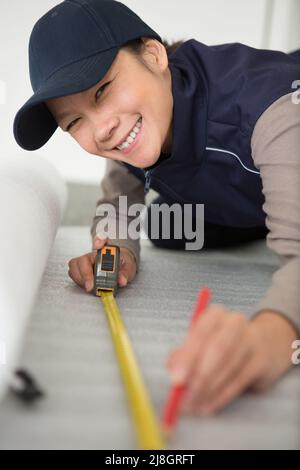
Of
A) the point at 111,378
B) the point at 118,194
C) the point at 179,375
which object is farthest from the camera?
the point at 118,194

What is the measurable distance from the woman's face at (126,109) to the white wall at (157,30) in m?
0.74

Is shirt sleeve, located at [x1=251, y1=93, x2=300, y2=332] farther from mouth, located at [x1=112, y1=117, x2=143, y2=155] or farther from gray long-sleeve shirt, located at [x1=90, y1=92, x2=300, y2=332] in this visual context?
mouth, located at [x1=112, y1=117, x2=143, y2=155]

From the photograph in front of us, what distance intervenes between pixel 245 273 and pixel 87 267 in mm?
477

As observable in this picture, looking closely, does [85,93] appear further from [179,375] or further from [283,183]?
[179,375]

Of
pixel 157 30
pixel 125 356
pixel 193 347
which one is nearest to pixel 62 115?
pixel 125 356

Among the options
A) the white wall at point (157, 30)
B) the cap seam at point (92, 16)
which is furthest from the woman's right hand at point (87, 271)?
the white wall at point (157, 30)

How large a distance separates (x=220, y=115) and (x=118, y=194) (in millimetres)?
426

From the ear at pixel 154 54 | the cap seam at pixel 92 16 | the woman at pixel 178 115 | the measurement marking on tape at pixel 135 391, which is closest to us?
the measurement marking on tape at pixel 135 391

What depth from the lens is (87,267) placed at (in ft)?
3.57

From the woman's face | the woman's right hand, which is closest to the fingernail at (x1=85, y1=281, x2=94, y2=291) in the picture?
the woman's right hand

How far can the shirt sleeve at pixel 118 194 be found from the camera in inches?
54.2

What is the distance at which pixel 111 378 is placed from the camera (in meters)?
0.68

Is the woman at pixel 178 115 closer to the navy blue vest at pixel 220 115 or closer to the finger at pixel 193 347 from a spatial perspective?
the navy blue vest at pixel 220 115

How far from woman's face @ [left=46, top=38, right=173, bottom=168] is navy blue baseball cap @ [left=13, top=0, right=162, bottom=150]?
0.04 meters
